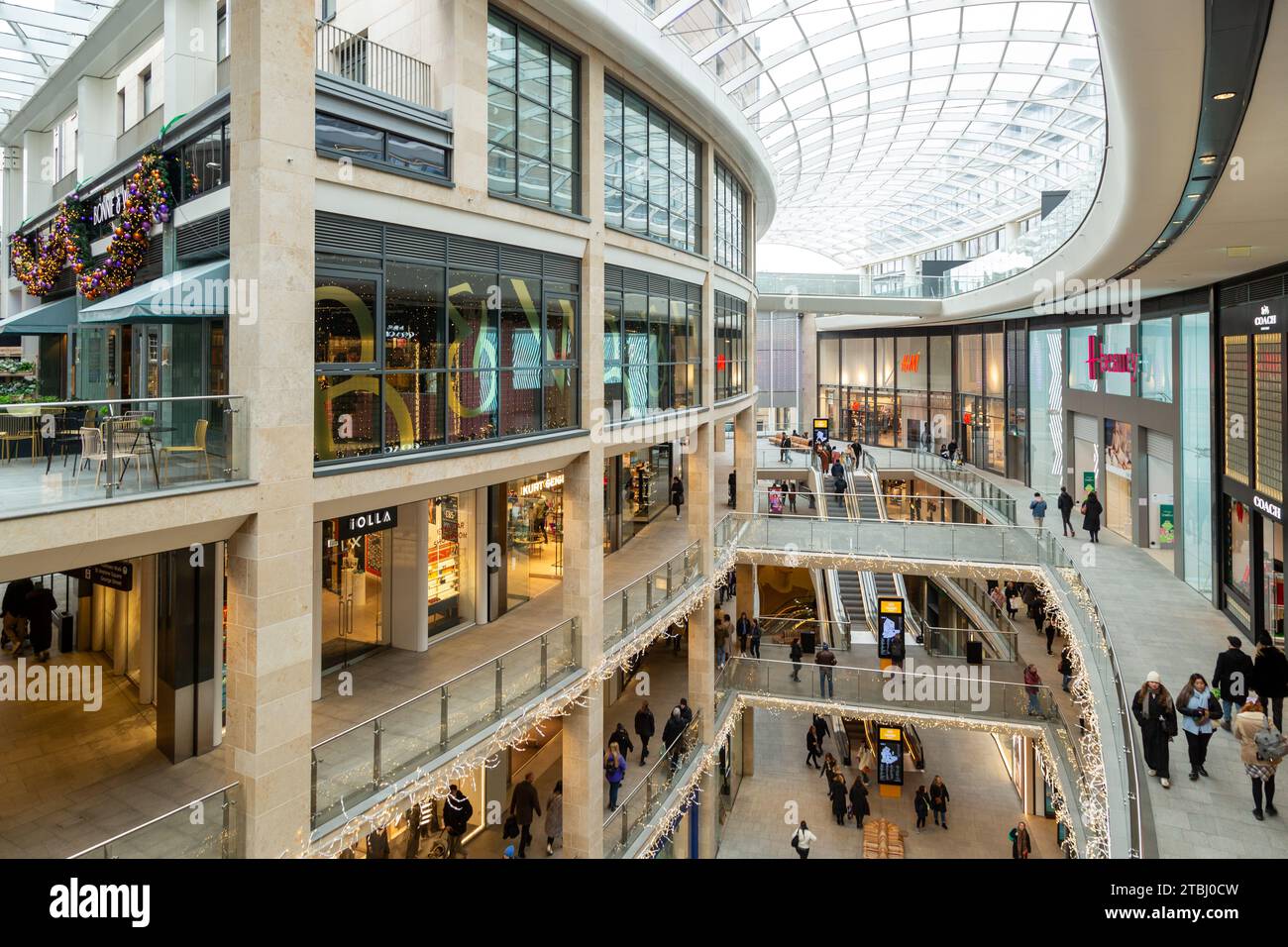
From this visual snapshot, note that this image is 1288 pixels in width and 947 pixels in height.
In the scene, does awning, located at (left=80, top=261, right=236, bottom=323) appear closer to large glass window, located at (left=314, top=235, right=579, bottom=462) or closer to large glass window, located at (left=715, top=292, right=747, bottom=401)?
large glass window, located at (left=314, top=235, right=579, bottom=462)

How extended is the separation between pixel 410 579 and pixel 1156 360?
67.3 feet

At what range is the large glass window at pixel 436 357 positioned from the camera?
9.01 m

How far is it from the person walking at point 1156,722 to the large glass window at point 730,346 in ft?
42.7

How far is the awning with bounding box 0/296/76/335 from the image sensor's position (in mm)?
12836

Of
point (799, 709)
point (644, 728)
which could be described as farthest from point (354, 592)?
point (799, 709)

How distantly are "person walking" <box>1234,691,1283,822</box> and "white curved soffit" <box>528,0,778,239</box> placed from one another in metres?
13.1

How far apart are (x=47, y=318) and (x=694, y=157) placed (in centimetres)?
1362

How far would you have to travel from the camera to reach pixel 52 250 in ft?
51.5

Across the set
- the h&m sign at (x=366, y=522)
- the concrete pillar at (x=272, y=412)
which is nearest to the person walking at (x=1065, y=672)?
the h&m sign at (x=366, y=522)
